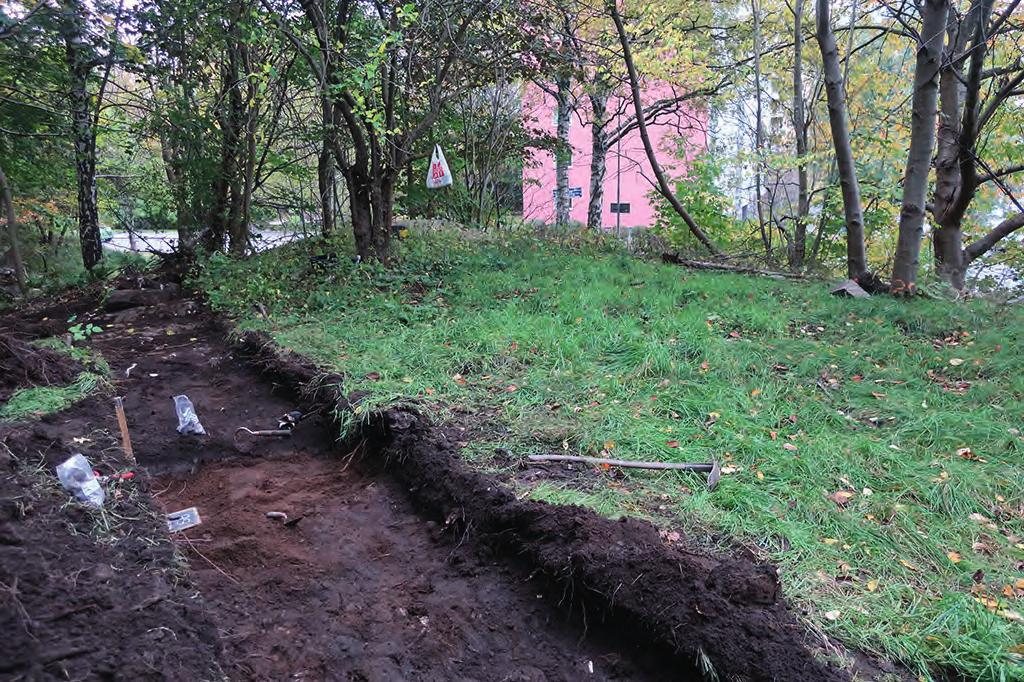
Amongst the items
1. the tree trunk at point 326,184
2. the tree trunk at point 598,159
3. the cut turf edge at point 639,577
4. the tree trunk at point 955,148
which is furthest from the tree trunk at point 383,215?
the tree trunk at point 955,148

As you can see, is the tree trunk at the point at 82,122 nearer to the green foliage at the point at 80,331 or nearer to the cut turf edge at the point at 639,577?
the green foliage at the point at 80,331

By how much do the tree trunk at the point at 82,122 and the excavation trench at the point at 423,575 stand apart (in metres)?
5.38

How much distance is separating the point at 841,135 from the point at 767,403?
15.3 ft

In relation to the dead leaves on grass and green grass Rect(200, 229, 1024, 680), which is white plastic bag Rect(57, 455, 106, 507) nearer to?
green grass Rect(200, 229, 1024, 680)

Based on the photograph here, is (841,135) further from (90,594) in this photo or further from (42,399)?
(42,399)

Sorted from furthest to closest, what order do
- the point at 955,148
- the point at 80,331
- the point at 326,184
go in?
the point at 326,184
the point at 955,148
the point at 80,331

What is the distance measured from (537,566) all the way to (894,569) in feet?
4.32

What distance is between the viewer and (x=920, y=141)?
6055mm

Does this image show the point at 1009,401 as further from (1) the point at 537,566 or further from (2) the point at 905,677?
(1) the point at 537,566

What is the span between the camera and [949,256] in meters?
8.74

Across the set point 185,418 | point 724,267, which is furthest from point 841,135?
point 185,418

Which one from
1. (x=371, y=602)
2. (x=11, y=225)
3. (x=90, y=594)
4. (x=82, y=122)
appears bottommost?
(x=371, y=602)

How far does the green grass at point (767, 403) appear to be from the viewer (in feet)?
6.88

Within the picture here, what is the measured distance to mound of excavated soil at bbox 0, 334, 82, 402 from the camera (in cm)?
387
